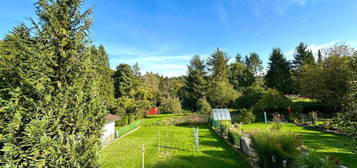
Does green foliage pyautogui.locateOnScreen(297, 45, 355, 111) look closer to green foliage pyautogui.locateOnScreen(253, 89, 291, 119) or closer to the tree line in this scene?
green foliage pyautogui.locateOnScreen(253, 89, 291, 119)

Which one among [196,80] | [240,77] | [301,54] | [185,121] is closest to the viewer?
[185,121]

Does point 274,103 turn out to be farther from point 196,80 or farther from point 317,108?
point 196,80

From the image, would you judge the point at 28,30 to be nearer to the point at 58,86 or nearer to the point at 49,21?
the point at 49,21

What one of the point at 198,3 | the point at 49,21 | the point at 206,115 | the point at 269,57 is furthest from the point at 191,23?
the point at 269,57

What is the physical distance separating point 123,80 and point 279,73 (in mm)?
31916

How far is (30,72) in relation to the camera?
3375 millimetres

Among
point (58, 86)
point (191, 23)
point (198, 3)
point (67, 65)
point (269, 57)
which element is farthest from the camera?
point (269, 57)

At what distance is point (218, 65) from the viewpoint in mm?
41125

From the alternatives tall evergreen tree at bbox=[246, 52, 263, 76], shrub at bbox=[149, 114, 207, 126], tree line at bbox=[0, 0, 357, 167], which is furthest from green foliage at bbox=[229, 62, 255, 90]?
tree line at bbox=[0, 0, 357, 167]

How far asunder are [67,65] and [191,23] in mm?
15979

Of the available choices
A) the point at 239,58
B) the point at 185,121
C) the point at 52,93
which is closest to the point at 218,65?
the point at 239,58

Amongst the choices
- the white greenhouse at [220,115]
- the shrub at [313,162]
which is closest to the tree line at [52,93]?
the shrub at [313,162]

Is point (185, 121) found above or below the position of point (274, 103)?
below

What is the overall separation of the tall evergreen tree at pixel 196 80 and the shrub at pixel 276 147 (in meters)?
32.4
